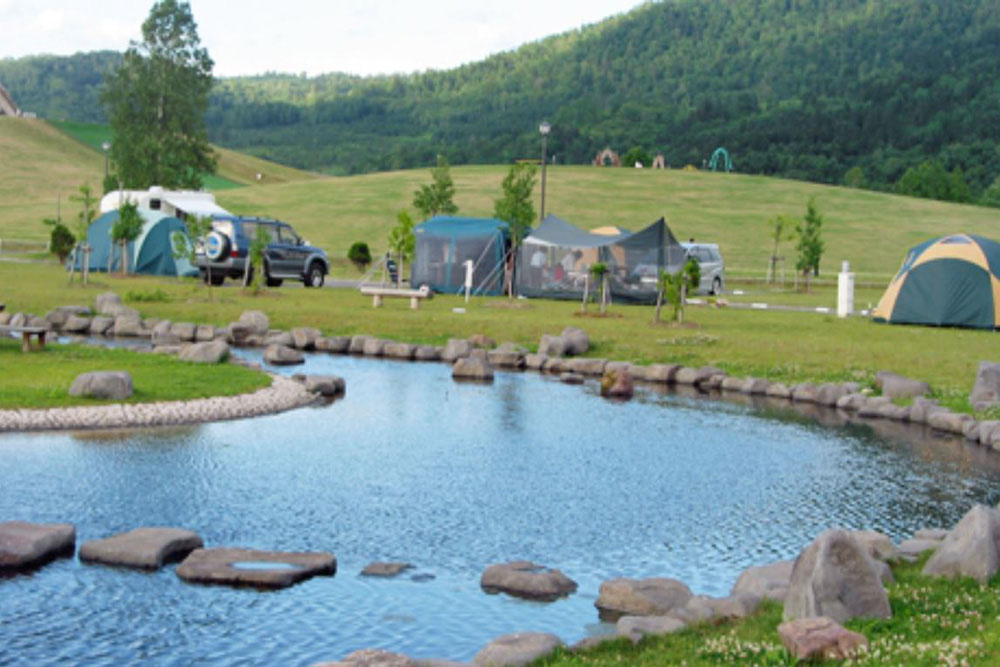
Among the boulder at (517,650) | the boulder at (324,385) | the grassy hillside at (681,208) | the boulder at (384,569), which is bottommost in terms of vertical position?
the boulder at (384,569)

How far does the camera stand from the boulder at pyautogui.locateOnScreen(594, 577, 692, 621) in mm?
9914

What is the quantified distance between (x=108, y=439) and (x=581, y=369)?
11990 millimetres

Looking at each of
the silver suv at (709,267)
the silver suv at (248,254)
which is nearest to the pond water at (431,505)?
the silver suv at (248,254)

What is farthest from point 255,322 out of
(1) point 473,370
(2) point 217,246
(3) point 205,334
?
(2) point 217,246

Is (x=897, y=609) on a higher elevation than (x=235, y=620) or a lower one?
higher

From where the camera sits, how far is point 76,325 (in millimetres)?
29578

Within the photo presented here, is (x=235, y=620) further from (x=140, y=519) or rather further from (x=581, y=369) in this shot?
(x=581, y=369)

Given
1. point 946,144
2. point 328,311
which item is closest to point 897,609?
point 328,311

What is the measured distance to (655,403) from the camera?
22547mm

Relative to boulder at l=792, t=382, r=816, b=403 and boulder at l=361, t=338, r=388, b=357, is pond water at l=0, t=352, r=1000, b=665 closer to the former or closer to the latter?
boulder at l=792, t=382, r=816, b=403

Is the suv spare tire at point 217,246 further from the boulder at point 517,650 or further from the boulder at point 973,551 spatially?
the boulder at point 517,650

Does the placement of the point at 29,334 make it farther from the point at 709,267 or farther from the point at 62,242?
the point at 62,242

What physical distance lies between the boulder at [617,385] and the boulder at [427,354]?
5324 millimetres

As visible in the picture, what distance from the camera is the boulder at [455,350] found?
89.4ft
